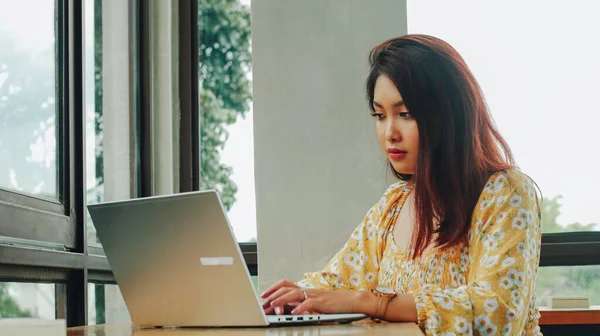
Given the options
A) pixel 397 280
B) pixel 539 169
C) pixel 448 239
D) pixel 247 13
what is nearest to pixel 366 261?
pixel 397 280

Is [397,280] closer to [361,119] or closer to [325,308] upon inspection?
[325,308]

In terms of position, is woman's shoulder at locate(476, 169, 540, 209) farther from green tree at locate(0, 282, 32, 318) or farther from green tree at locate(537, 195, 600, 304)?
green tree at locate(537, 195, 600, 304)

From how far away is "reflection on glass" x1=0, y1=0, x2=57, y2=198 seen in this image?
6.52 feet

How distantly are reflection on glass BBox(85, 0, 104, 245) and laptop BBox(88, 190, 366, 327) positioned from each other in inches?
43.3

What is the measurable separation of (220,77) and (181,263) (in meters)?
1.91

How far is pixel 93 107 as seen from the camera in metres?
2.58

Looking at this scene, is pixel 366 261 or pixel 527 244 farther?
pixel 366 261

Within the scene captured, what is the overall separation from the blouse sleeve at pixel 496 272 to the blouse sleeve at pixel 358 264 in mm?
379

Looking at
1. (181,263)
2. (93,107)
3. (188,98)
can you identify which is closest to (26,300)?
(93,107)

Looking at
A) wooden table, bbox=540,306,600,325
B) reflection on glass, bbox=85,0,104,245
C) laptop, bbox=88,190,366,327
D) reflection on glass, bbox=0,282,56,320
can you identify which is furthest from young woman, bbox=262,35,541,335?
reflection on glass, bbox=85,0,104,245

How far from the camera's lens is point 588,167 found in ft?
9.82

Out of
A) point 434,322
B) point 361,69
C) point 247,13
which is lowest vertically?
point 434,322

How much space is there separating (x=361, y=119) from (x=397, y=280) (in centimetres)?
A: 118

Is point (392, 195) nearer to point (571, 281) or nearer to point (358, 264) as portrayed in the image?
point (358, 264)
